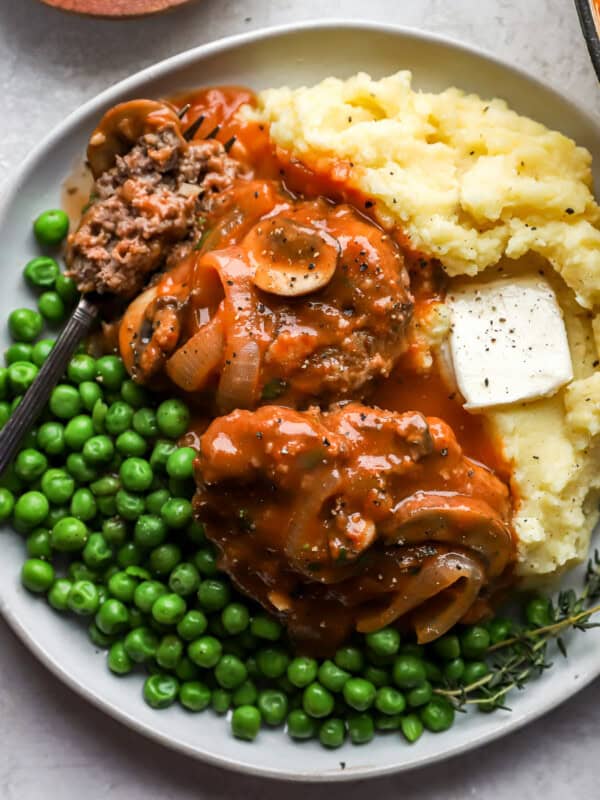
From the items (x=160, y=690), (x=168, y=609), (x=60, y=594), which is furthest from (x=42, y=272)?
(x=160, y=690)

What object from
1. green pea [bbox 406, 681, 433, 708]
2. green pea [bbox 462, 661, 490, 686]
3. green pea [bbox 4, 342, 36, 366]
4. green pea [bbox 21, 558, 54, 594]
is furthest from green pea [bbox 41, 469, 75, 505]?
green pea [bbox 462, 661, 490, 686]

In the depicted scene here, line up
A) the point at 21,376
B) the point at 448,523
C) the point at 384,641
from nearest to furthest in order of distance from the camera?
1. the point at 448,523
2. the point at 384,641
3. the point at 21,376

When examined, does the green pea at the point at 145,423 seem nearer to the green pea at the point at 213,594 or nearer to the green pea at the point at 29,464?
the green pea at the point at 29,464

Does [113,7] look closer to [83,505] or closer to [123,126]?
[123,126]

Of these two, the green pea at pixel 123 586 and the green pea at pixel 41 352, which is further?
the green pea at pixel 41 352

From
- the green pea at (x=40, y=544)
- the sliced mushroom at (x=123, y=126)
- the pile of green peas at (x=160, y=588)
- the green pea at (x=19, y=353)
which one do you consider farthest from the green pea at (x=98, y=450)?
the sliced mushroom at (x=123, y=126)

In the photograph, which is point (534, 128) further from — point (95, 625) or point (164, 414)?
point (95, 625)
